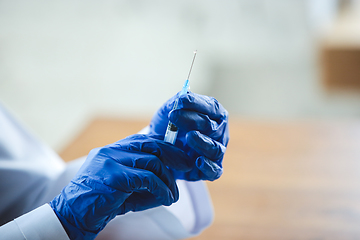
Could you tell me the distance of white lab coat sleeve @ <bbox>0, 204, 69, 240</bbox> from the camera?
49 centimetres

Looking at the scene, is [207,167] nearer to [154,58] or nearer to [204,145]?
[204,145]

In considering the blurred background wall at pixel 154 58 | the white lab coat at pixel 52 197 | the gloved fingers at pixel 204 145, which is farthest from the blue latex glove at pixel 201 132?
the blurred background wall at pixel 154 58

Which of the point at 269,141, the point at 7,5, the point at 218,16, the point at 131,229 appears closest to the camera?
the point at 131,229

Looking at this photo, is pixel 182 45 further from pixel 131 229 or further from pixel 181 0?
pixel 131 229

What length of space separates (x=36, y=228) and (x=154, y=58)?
Answer: 7.61ft

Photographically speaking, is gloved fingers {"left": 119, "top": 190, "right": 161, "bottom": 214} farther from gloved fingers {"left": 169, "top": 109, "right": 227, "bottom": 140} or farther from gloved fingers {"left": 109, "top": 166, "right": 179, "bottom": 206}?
gloved fingers {"left": 169, "top": 109, "right": 227, "bottom": 140}

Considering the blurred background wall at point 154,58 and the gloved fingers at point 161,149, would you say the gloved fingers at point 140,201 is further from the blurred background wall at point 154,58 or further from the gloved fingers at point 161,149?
the blurred background wall at point 154,58

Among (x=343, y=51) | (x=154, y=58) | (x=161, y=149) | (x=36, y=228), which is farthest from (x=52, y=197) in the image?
(x=343, y=51)

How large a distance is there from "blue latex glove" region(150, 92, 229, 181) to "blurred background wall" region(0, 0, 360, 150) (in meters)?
1.95

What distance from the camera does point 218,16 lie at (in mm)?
2635

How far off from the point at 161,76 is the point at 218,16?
0.70m

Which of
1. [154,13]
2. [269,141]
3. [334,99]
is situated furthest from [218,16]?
[269,141]

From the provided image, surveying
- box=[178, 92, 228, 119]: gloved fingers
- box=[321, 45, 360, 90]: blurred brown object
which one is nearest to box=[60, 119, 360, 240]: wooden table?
box=[178, 92, 228, 119]: gloved fingers

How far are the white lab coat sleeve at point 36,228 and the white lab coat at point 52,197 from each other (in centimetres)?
11
